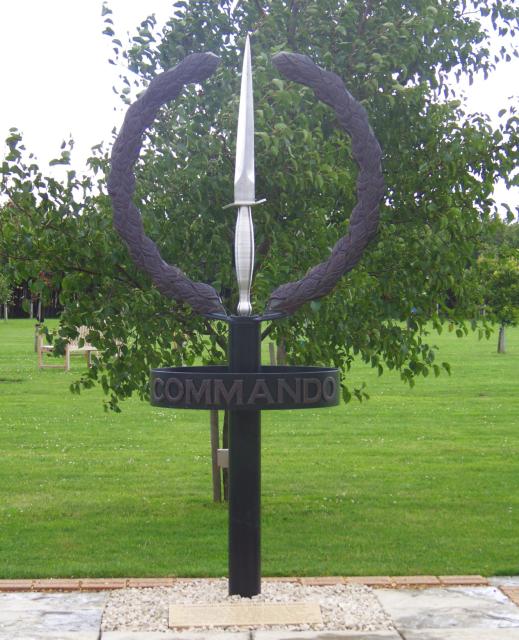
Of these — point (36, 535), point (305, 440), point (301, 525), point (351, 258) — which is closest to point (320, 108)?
point (351, 258)

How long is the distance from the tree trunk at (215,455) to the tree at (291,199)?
884 mm

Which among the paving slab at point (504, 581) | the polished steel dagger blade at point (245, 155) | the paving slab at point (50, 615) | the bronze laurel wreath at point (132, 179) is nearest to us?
the paving slab at point (50, 615)

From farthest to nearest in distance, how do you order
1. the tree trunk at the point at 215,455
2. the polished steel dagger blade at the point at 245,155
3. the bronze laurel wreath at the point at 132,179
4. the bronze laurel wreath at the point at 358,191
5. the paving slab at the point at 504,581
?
the tree trunk at the point at 215,455 → the paving slab at the point at 504,581 → the bronze laurel wreath at the point at 132,179 → the bronze laurel wreath at the point at 358,191 → the polished steel dagger blade at the point at 245,155

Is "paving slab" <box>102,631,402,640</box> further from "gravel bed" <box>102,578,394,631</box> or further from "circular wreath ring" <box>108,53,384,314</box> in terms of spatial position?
"circular wreath ring" <box>108,53,384,314</box>

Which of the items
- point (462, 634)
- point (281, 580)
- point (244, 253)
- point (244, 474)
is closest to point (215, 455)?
point (281, 580)

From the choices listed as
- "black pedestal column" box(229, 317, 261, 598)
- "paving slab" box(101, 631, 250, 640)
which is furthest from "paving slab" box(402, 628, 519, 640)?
"black pedestal column" box(229, 317, 261, 598)

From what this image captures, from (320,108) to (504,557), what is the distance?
3.96 metres

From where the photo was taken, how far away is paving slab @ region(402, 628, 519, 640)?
650 cm

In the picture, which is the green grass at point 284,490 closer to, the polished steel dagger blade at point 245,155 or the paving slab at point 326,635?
the paving slab at point 326,635

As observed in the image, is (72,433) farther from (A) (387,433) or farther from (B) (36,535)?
(B) (36,535)

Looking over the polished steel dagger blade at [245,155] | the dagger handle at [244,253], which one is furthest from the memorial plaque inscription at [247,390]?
the polished steel dagger blade at [245,155]

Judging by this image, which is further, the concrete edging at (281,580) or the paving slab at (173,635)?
the concrete edging at (281,580)

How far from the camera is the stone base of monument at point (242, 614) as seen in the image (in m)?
6.82

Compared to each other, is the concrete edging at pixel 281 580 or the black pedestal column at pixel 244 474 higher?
the black pedestal column at pixel 244 474
